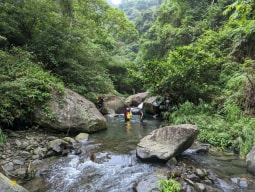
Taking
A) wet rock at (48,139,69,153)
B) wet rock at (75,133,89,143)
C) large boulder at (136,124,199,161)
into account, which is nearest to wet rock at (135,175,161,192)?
large boulder at (136,124,199,161)

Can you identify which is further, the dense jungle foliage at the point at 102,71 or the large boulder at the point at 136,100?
the large boulder at the point at 136,100

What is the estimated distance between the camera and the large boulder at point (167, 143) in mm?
5586

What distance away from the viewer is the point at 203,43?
13.6 meters

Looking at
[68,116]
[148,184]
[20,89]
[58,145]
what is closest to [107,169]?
[148,184]

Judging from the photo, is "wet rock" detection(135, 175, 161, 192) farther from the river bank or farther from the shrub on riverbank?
the shrub on riverbank

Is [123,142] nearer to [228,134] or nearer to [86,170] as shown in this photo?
[86,170]

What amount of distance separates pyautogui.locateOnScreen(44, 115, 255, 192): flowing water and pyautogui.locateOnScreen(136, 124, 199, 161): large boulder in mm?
267

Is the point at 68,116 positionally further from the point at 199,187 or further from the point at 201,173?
the point at 199,187

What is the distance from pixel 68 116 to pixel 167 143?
3.98 metres

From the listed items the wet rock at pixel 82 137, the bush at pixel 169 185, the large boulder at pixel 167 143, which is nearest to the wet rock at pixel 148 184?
the bush at pixel 169 185

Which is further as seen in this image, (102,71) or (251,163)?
(102,71)

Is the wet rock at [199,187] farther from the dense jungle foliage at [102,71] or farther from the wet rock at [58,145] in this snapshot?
the wet rock at [58,145]

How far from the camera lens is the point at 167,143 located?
19.3ft

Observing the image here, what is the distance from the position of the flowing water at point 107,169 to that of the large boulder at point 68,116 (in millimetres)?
987
